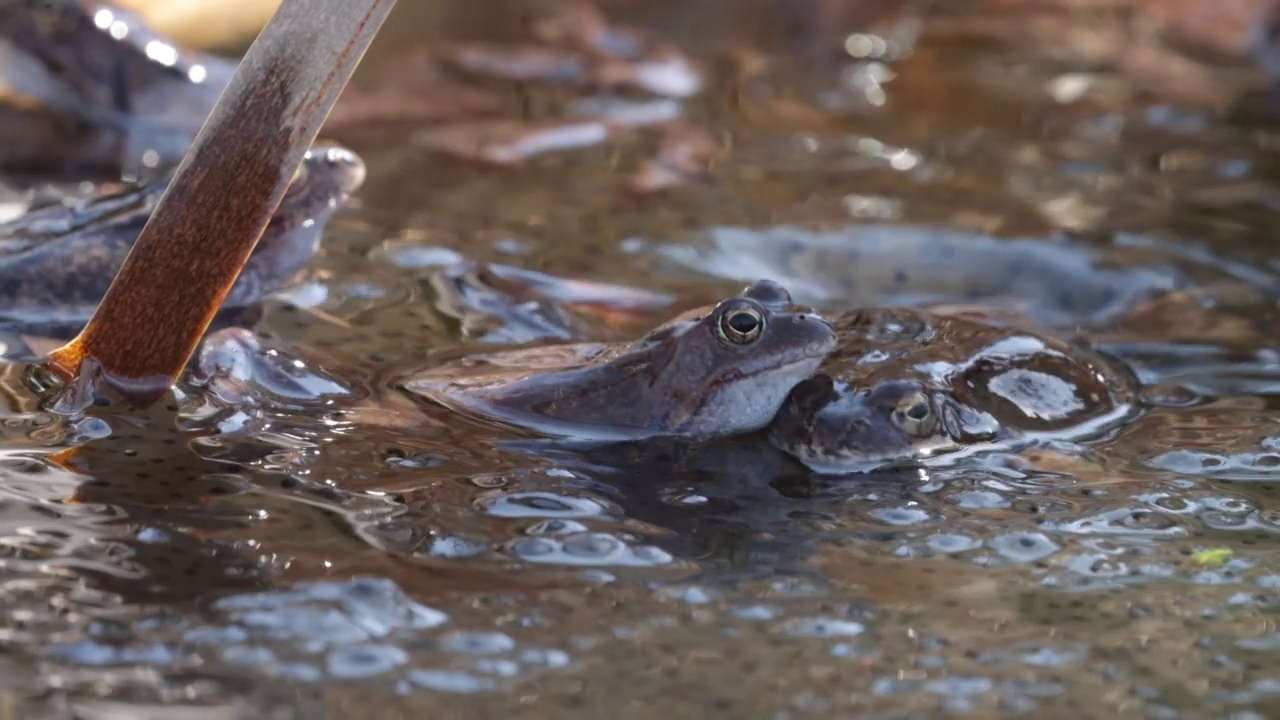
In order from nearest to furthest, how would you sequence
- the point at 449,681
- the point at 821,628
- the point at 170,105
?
the point at 449,681
the point at 821,628
the point at 170,105

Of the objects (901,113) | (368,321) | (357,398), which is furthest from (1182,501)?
(901,113)

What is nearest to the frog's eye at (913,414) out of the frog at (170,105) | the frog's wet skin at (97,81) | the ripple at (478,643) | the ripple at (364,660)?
the ripple at (478,643)

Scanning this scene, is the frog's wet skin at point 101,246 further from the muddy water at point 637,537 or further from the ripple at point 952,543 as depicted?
the ripple at point 952,543

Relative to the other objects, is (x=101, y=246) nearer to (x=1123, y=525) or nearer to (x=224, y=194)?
(x=224, y=194)

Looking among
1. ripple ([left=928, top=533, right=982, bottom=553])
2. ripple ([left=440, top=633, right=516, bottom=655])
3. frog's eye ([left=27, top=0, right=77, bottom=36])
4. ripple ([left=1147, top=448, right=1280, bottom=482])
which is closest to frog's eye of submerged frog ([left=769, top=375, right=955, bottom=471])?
ripple ([left=928, top=533, right=982, bottom=553])

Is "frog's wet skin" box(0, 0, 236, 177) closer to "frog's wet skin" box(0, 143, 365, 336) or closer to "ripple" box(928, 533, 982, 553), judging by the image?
"frog's wet skin" box(0, 143, 365, 336)

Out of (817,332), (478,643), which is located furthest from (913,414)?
(478,643)
